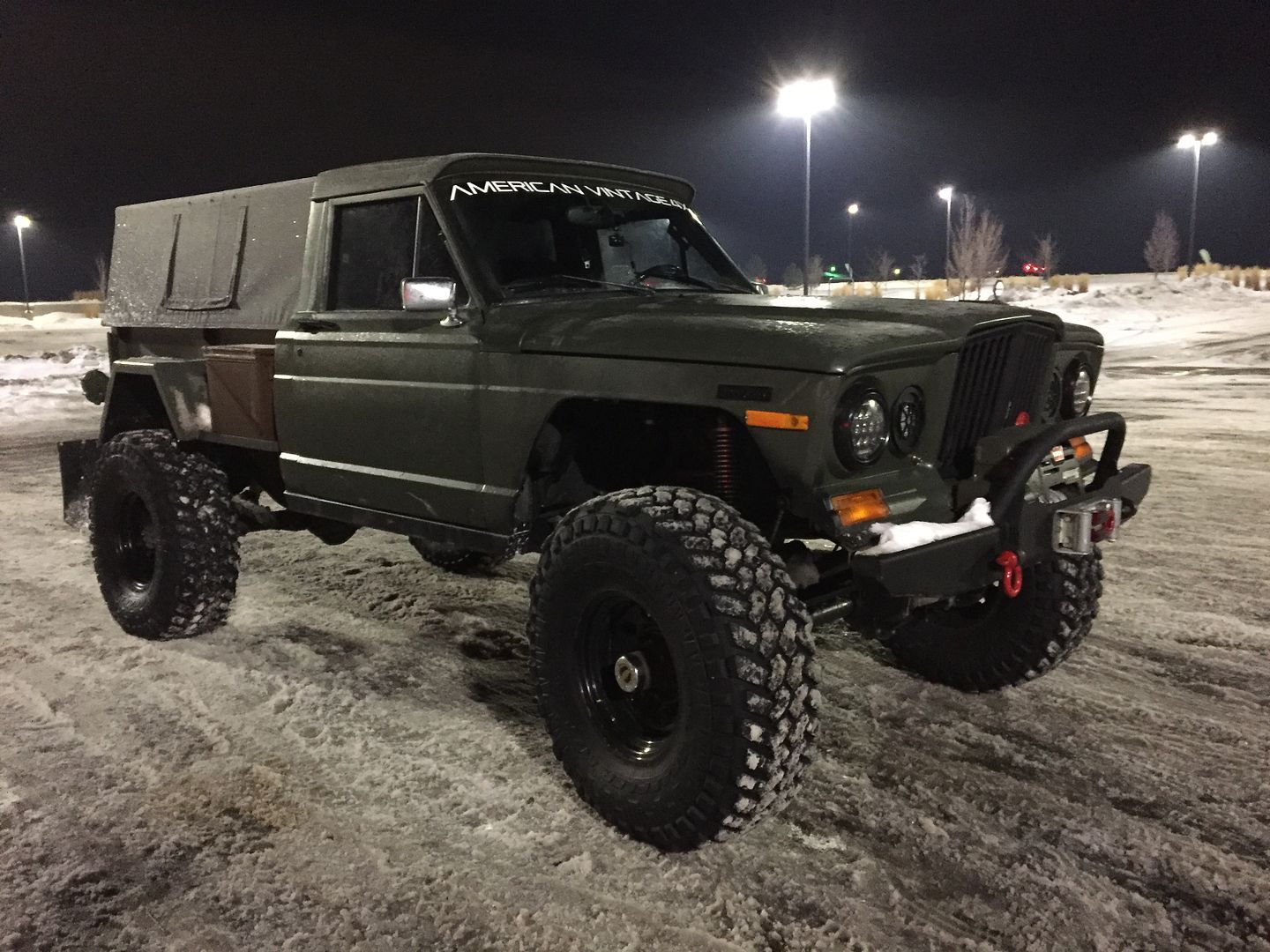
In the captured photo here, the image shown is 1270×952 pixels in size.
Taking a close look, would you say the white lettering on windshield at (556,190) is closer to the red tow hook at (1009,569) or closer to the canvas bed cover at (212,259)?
the canvas bed cover at (212,259)

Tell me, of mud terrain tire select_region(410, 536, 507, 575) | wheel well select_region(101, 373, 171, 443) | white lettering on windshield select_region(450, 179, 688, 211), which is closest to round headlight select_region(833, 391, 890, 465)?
white lettering on windshield select_region(450, 179, 688, 211)

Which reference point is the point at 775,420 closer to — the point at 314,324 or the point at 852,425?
the point at 852,425

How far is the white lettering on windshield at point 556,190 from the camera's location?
404 centimetres

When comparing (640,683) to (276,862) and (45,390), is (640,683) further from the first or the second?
(45,390)

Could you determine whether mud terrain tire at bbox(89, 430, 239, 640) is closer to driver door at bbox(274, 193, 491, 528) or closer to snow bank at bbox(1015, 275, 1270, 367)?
driver door at bbox(274, 193, 491, 528)

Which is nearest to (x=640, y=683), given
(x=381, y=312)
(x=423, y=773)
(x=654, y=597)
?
(x=654, y=597)

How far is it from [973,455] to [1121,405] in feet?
37.6

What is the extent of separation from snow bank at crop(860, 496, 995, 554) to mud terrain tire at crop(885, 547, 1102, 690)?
29.3 inches

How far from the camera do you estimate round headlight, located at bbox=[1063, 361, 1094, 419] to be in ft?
13.2

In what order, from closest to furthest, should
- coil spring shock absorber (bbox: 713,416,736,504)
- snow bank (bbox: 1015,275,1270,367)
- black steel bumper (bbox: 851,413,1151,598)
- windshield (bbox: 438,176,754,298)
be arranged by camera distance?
black steel bumper (bbox: 851,413,1151,598), coil spring shock absorber (bbox: 713,416,736,504), windshield (bbox: 438,176,754,298), snow bank (bbox: 1015,275,1270,367)

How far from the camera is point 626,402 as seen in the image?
138 inches

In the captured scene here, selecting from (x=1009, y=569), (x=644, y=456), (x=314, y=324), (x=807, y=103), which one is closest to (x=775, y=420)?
(x=1009, y=569)

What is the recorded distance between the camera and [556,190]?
4.26m

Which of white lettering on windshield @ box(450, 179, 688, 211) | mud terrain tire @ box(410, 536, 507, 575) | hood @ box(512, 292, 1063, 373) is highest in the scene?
white lettering on windshield @ box(450, 179, 688, 211)
